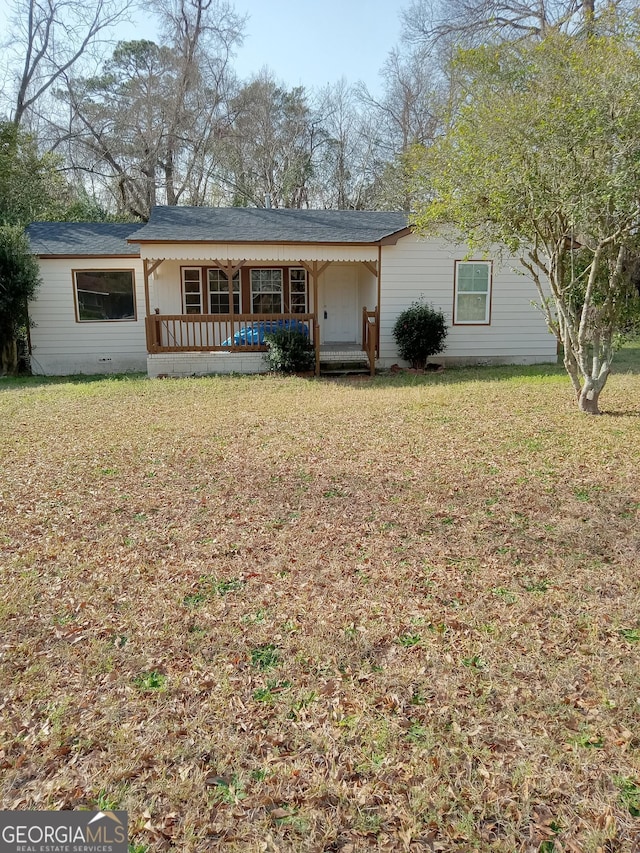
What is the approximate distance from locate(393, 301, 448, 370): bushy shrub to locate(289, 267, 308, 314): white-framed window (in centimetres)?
308

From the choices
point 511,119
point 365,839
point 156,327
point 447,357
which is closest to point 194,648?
point 365,839

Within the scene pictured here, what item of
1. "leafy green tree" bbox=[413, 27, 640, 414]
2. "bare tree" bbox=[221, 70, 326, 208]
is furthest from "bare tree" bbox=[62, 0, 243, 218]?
"leafy green tree" bbox=[413, 27, 640, 414]

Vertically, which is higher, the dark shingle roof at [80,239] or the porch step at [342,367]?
the dark shingle roof at [80,239]

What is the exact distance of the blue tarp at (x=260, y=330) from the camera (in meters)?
13.2

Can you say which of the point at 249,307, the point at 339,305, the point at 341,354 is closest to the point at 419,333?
the point at 341,354

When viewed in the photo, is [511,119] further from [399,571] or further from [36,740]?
[36,740]

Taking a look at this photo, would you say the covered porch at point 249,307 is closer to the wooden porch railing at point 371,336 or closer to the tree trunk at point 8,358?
the wooden porch railing at point 371,336

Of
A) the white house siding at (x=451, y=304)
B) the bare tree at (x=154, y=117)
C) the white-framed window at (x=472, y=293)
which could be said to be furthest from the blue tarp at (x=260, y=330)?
the bare tree at (x=154, y=117)

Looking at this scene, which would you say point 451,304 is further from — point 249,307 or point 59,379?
point 59,379

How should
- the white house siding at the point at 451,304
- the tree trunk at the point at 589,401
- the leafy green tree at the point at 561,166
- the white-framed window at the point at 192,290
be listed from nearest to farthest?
1. the leafy green tree at the point at 561,166
2. the tree trunk at the point at 589,401
3. the white house siding at the point at 451,304
4. the white-framed window at the point at 192,290

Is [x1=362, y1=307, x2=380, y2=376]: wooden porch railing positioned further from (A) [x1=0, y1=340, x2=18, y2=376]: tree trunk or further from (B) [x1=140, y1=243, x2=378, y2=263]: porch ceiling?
(A) [x1=0, y1=340, x2=18, y2=376]: tree trunk

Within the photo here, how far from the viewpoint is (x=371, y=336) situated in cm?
1264

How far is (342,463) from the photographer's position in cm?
625

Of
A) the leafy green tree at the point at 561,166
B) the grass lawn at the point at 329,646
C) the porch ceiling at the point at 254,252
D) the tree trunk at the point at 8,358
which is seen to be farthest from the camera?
the tree trunk at the point at 8,358
